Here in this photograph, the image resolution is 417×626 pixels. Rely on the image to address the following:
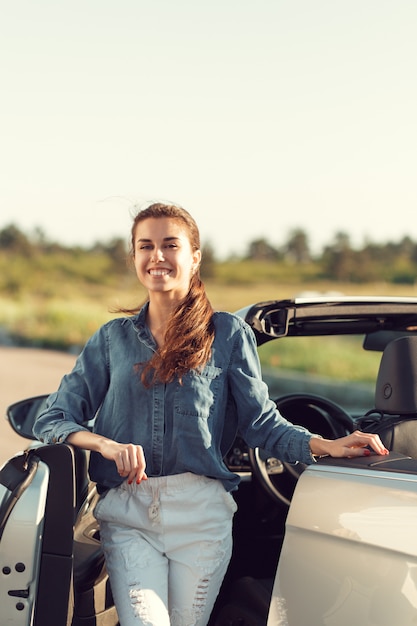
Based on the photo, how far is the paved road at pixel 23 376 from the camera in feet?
35.6

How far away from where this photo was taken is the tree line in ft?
85.1

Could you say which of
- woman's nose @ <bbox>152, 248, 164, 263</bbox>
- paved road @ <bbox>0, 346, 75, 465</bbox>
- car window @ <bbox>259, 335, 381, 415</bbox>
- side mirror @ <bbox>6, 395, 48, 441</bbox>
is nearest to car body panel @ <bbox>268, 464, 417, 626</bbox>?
woman's nose @ <bbox>152, 248, 164, 263</bbox>

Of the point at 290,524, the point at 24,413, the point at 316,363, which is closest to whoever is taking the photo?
the point at 290,524

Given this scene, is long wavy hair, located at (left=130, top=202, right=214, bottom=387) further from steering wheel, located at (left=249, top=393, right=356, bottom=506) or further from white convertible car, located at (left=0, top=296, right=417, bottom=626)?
steering wheel, located at (left=249, top=393, right=356, bottom=506)

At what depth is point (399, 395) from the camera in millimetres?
2912

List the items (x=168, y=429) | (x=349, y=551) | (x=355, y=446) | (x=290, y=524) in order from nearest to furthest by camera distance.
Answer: (x=349, y=551)
(x=290, y=524)
(x=355, y=446)
(x=168, y=429)

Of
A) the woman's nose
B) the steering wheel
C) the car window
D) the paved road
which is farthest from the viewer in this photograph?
the car window

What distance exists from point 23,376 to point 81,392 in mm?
15503

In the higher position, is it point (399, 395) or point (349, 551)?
point (399, 395)

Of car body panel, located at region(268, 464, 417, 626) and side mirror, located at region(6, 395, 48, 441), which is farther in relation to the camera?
side mirror, located at region(6, 395, 48, 441)

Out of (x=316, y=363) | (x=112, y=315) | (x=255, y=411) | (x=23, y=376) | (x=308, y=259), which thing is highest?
(x=308, y=259)

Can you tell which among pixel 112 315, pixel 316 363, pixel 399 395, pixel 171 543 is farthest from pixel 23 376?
pixel 399 395

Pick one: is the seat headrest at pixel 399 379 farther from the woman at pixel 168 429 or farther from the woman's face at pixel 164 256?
the woman's face at pixel 164 256

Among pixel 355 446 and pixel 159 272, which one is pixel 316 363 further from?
pixel 355 446
